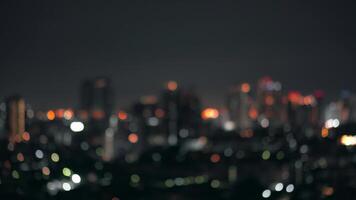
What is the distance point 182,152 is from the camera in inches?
1280

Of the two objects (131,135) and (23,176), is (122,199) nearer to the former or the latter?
(23,176)

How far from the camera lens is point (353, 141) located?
15250mm

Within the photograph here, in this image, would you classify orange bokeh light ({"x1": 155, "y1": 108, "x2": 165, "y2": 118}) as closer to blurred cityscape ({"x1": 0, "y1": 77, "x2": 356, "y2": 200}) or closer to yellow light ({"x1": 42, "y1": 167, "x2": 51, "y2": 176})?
blurred cityscape ({"x1": 0, "y1": 77, "x2": 356, "y2": 200})

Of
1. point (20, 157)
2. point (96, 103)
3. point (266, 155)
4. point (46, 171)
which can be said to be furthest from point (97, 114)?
point (46, 171)

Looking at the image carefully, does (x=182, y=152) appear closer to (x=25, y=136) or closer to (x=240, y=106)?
(x=25, y=136)

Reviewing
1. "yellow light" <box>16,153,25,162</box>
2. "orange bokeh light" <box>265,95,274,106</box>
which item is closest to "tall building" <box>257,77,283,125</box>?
"orange bokeh light" <box>265,95,274,106</box>

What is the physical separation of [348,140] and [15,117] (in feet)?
72.4

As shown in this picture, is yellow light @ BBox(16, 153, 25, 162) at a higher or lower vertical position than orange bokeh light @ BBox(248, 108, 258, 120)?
lower

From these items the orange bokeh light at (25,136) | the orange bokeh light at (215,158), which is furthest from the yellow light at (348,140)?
the orange bokeh light at (25,136)

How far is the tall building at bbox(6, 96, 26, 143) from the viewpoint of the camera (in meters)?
29.6

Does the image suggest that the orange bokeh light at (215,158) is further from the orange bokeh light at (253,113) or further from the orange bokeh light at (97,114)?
the orange bokeh light at (97,114)

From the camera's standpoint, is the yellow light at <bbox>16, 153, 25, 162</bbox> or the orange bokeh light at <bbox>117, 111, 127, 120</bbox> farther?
the orange bokeh light at <bbox>117, 111, 127, 120</bbox>

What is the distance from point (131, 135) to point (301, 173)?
36.5 metres

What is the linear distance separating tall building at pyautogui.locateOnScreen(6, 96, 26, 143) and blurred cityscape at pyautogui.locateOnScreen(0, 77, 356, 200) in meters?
0.09
